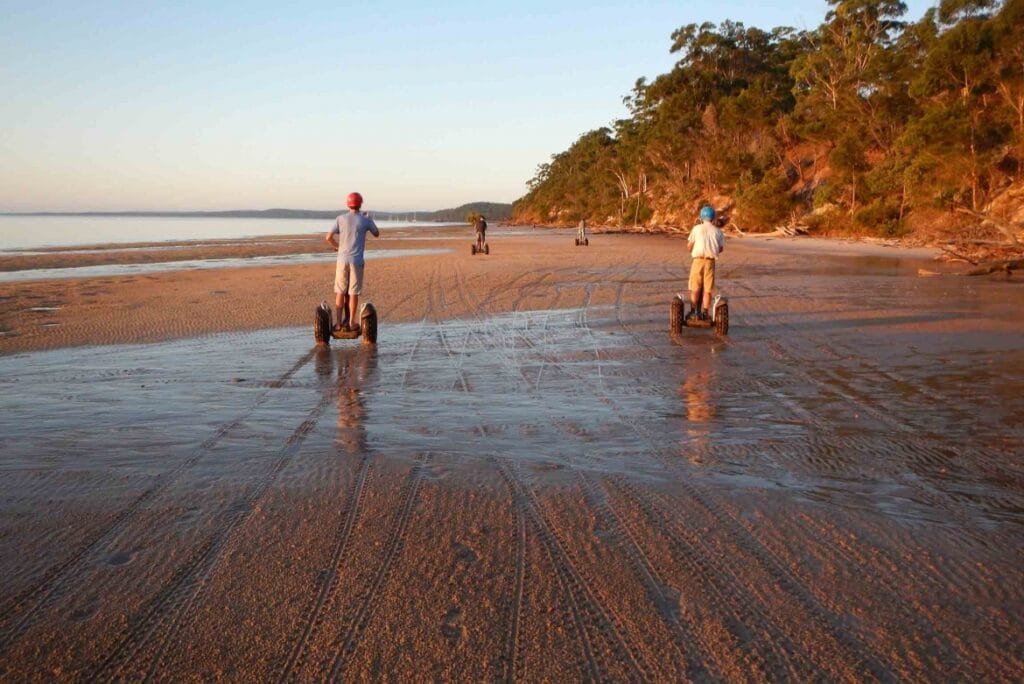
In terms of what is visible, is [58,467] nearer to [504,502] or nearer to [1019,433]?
[504,502]

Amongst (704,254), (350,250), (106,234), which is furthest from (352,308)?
(106,234)

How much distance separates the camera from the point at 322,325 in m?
11.5

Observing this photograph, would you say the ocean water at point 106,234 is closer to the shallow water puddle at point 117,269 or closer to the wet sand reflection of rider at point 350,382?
the shallow water puddle at point 117,269

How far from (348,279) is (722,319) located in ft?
16.9

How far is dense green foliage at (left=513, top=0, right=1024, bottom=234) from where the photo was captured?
35.9m

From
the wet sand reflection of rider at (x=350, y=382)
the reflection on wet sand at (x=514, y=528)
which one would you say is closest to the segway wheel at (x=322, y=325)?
the wet sand reflection of rider at (x=350, y=382)

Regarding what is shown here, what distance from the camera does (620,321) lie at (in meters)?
14.0

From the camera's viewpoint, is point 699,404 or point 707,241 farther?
point 707,241

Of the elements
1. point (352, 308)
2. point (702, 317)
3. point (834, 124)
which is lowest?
point (702, 317)

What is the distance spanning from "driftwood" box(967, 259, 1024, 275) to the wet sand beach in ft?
35.9

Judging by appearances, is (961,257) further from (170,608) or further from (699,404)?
(170,608)

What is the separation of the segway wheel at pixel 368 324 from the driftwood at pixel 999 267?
16.1 m

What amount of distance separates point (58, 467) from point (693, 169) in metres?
77.6

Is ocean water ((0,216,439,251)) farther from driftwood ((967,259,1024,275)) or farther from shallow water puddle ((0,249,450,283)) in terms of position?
driftwood ((967,259,1024,275))
